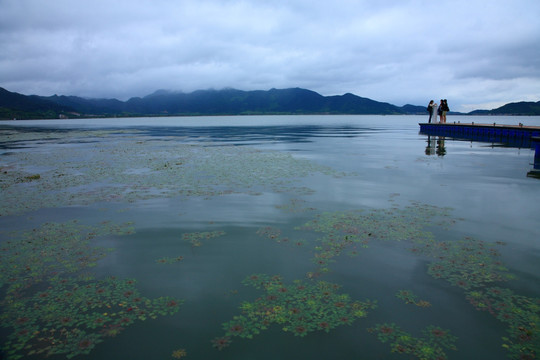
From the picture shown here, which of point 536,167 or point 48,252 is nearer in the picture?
point 48,252

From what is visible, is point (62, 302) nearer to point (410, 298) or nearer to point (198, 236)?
point (198, 236)

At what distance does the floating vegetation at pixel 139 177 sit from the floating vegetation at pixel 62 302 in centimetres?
626

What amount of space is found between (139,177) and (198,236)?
12.0m

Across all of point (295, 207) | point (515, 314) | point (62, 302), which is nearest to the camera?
point (515, 314)

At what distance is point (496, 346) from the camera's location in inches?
239

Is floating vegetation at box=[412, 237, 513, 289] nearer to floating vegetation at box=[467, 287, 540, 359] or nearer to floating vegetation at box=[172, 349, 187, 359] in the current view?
floating vegetation at box=[467, 287, 540, 359]

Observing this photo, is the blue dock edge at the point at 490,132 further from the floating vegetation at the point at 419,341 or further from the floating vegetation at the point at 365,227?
the floating vegetation at the point at 419,341

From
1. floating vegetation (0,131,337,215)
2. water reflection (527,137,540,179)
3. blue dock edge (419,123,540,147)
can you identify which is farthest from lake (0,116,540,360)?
blue dock edge (419,123,540,147)

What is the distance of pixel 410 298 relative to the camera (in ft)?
24.9

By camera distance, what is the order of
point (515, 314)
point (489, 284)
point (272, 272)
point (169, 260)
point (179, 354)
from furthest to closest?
1. point (169, 260)
2. point (272, 272)
3. point (489, 284)
4. point (515, 314)
5. point (179, 354)

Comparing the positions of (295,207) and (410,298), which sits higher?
(295,207)

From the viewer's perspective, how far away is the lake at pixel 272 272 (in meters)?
6.29

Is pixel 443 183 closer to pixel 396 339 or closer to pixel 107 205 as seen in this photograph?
pixel 396 339

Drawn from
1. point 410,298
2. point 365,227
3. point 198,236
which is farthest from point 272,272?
point 365,227
